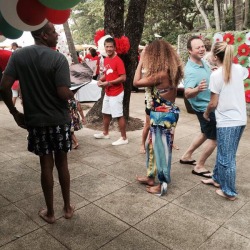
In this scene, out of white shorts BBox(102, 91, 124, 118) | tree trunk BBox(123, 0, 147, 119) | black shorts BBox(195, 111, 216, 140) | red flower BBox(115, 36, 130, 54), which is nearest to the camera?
black shorts BBox(195, 111, 216, 140)

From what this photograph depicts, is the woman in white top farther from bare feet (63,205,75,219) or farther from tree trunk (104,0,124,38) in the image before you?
tree trunk (104,0,124,38)

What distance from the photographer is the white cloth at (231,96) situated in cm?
296

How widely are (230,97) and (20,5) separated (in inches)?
81.8

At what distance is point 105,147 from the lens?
195 inches

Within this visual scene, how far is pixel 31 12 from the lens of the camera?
2.18 meters

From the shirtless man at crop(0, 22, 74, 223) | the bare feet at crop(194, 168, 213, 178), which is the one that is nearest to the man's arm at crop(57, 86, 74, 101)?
the shirtless man at crop(0, 22, 74, 223)

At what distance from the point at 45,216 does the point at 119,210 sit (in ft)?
2.32

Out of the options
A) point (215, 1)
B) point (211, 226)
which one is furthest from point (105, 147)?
point (215, 1)

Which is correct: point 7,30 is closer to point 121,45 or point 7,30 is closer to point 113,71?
point 113,71

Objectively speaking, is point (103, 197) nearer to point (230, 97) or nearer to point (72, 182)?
point (72, 182)

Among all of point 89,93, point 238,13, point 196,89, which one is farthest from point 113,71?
point 238,13

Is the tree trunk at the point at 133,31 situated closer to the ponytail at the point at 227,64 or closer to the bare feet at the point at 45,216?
the ponytail at the point at 227,64

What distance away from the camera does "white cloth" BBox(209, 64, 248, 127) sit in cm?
296

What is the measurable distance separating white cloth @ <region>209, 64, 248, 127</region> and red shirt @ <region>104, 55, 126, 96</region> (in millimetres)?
2097
